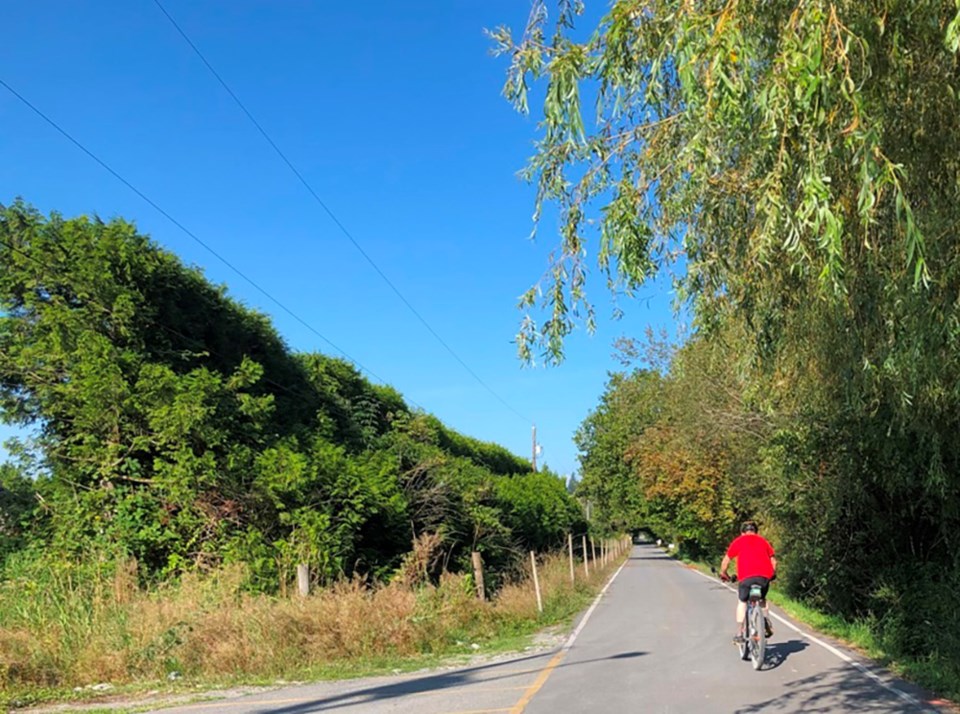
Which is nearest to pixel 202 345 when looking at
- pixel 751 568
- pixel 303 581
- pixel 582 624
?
pixel 303 581

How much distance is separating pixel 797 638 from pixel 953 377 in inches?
309

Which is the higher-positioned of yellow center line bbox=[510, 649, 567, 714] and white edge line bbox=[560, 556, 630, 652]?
yellow center line bbox=[510, 649, 567, 714]

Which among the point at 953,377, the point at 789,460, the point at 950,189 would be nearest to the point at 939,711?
the point at 953,377

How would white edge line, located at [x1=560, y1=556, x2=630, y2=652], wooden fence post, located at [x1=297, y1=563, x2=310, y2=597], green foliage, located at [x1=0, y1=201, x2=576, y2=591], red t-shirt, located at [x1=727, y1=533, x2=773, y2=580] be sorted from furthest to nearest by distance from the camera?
green foliage, located at [x1=0, y1=201, x2=576, y2=591], white edge line, located at [x1=560, y1=556, x2=630, y2=652], wooden fence post, located at [x1=297, y1=563, x2=310, y2=597], red t-shirt, located at [x1=727, y1=533, x2=773, y2=580]

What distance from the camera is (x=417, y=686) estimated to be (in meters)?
10.1

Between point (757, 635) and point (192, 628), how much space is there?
7669 mm

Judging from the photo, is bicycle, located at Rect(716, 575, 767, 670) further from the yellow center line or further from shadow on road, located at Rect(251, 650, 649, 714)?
the yellow center line

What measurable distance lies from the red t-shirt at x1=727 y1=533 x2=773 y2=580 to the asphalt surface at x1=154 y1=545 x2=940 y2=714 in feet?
3.92

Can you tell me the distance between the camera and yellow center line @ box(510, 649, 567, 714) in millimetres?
8406

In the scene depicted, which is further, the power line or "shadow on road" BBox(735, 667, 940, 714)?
the power line

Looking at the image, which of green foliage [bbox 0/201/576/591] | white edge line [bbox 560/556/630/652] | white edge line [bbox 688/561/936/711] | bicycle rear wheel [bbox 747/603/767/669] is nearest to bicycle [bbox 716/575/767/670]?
bicycle rear wheel [bbox 747/603/767/669]

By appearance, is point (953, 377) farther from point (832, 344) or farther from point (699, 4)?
point (699, 4)

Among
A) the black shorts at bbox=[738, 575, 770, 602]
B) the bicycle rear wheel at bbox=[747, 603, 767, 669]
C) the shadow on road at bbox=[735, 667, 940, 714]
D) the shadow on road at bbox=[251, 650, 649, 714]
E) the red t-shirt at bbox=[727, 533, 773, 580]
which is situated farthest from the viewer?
the red t-shirt at bbox=[727, 533, 773, 580]

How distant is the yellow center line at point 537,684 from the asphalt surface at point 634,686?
0.05ft
